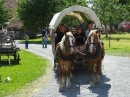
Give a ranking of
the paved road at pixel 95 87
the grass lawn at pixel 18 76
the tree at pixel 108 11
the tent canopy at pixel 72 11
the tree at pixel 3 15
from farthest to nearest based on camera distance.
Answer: the tree at pixel 108 11, the tree at pixel 3 15, the tent canopy at pixel 72 11, the grass lawn at pixel 18 76, the paved road at pixel 95 87

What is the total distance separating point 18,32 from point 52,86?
149ft

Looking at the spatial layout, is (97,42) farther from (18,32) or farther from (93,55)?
(18,32)

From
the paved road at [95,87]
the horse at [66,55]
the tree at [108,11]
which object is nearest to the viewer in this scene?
the paved road at [95,87]

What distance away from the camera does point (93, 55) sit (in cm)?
1112

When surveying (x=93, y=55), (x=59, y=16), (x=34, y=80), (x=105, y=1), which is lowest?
(x=34, y=80)

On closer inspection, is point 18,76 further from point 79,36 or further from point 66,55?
point 66,55

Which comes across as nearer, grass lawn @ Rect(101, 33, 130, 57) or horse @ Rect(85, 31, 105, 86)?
horse @ Rect(85, 31, 105, 86)

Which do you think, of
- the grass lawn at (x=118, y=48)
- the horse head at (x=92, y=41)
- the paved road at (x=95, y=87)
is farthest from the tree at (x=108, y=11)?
the horse head at (x=92, y=41)

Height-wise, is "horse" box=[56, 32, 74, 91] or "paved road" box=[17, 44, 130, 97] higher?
"horse" box=[56, 32, 74, 91]

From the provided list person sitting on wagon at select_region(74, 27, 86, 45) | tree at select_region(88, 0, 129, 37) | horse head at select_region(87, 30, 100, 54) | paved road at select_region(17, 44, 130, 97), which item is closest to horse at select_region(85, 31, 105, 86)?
horse head at select_region(87, 30, 100, 54)

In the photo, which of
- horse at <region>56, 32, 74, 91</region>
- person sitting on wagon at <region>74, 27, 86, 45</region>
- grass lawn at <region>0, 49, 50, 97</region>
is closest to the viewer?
horse at <region>56, 32, 74, 91</region>

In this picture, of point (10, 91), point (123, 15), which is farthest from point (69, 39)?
point (123, 15)

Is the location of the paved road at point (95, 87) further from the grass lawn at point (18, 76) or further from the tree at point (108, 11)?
the tree at point (108, 11)

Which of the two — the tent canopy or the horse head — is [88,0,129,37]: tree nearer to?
the tent canopy
